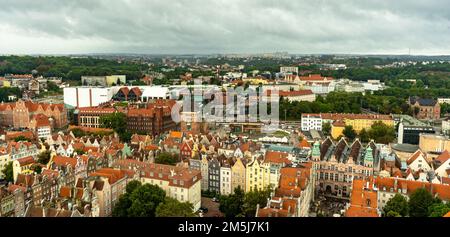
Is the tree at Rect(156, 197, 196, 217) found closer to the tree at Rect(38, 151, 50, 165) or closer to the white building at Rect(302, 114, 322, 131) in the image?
the tree at Rect(38, 151, 50, 165)

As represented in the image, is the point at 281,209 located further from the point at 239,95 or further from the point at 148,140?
the point at 239,95

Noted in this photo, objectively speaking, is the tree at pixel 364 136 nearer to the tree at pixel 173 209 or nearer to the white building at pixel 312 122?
the white building at pixel 312 122

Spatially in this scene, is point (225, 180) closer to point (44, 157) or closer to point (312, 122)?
point (44, 157)

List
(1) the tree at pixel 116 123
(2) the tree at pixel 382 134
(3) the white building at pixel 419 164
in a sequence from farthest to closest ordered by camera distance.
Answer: (1) the tree at pixel 116 123
(2) the tree at pixel 382 134
(3) the white building at pixel 419 164

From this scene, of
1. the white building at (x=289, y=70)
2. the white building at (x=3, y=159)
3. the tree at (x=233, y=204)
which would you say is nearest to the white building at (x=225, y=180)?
the tree at (x=233, y=204)

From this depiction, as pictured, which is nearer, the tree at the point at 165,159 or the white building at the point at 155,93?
the tree at the point at 165,159
